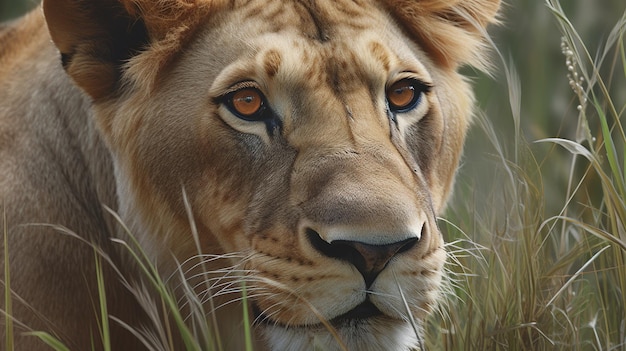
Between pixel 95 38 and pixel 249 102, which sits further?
pixel 95 38

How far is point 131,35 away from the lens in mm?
3125

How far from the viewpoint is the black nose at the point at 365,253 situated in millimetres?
2453

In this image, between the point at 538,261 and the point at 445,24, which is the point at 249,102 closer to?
the point at 445,24

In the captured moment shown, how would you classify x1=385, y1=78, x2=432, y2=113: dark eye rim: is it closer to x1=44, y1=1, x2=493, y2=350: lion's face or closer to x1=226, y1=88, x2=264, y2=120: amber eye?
x1=44, y1=1, x2=493, y2=350: lion's face

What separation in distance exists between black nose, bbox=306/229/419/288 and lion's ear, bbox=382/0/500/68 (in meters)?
0.98

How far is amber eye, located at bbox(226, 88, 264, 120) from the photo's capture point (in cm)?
294

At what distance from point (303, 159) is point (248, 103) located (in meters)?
0.25

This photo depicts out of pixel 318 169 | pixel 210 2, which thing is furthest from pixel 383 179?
pixel 210 2

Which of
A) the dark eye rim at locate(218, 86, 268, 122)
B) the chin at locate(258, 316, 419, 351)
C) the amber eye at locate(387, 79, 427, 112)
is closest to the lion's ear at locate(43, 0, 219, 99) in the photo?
the dark eye rim at locate(218, 86, 268, 122)

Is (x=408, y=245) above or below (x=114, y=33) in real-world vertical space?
below

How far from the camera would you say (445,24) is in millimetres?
3371

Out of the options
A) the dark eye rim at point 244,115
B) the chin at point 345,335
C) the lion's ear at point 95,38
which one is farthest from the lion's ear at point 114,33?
the chin at point 345,335

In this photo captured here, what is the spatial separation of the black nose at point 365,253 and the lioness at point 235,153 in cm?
2

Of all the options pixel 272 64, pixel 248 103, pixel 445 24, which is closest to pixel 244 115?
pixel 248 103
